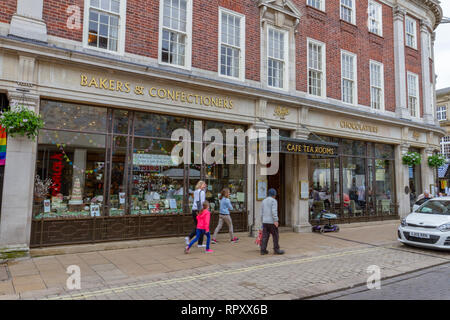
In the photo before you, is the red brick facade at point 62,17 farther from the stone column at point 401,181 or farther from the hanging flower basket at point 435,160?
the hanging flower basket at point 435,160

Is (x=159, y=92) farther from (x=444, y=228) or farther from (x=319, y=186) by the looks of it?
(x=444, y=228)

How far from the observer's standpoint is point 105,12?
890cm

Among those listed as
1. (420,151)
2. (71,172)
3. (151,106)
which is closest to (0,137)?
(71,172)

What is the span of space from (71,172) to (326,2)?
12.4 metres

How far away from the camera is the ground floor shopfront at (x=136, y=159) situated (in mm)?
7777

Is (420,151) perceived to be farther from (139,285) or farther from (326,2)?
(139,285)

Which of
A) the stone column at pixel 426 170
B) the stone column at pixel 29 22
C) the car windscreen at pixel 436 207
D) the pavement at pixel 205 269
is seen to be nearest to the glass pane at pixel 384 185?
the stone column at pixel 426 170

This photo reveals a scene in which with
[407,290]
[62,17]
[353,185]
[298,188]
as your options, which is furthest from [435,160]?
[62,17]

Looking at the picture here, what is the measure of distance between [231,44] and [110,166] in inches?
231

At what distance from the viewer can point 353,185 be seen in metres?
14.4

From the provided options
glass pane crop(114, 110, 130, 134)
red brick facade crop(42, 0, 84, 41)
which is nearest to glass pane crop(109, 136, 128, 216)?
glass pane crop(114, 110, 130, 134)

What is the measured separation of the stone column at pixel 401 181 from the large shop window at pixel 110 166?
1065 centimetres

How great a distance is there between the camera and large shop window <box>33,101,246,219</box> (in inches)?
320

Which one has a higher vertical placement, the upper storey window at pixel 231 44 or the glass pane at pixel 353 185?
the upper storey window at pixel 231 44
